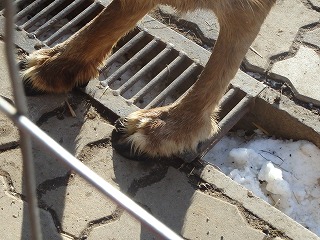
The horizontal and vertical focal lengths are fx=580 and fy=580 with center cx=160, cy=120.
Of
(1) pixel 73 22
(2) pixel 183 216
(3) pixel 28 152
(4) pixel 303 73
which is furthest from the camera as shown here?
(1) pixel 73 22

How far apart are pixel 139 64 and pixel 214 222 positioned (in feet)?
3.62

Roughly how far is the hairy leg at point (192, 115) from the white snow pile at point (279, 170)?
25cm

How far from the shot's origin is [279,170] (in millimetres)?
→ 2812

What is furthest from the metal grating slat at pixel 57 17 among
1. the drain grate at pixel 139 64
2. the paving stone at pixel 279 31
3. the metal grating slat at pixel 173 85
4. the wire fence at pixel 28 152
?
the wire fence at pixel 28 152

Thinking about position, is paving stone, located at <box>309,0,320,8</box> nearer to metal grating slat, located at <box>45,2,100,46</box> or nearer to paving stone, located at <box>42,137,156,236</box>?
metal grating slat, located at <box>45,2,100,46</box>

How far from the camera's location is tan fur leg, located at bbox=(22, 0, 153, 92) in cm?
275

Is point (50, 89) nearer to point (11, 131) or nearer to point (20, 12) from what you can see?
point (11, 131)

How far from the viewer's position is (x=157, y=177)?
2.66 metres

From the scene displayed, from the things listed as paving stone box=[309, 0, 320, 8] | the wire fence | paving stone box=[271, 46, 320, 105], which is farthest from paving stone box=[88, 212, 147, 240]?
paving stone box=[309, 0, 320, 8]

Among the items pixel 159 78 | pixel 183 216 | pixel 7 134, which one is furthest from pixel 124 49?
pixel 183 216

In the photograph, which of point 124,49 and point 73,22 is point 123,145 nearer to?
point 124,49

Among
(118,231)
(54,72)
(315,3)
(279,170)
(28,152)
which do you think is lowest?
(279,170)

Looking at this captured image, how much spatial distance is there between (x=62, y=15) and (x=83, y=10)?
6.5 inches

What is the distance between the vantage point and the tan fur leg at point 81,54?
2.75m
